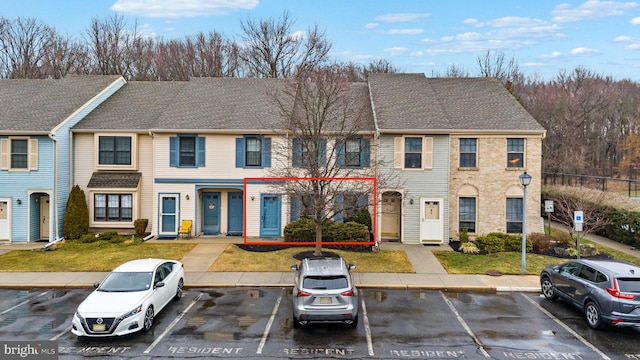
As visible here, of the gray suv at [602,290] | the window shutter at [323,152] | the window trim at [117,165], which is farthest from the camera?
the window trim at [117,165]

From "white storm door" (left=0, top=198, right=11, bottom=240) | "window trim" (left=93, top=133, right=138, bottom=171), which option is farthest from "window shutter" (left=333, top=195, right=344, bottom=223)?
"white storm door" (left=0, top=198, right=11, bottom=240)

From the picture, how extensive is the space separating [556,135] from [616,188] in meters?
8.85

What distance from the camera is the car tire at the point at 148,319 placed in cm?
1189

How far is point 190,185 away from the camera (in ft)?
80.0

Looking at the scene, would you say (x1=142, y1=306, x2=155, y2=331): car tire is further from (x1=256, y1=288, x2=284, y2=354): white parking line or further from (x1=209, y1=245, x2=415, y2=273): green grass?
(x1=209, y1=245, x2=415, y2=273): green grass

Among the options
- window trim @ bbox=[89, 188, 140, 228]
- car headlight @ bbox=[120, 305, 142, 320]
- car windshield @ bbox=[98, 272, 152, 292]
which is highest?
window trim @ bbox=[89, 188, 140, 228]

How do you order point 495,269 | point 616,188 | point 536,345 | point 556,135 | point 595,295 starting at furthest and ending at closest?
1. point 556,135
2. point 616,188
3. point 495,269
4. point 595,295
5. point 536,345

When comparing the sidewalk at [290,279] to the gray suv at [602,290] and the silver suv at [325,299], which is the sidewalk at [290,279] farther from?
the silver suv at [325,299]

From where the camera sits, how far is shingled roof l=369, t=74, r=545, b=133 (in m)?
23.9

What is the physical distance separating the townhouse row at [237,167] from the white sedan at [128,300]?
9.24 metres

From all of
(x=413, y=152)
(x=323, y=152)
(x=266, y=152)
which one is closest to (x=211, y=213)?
(x=266, y=152)

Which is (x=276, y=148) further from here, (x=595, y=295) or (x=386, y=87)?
(x=595, y=295)

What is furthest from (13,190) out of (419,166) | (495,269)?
(495,269)

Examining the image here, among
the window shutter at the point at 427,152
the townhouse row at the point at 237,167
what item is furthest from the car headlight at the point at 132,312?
the window shutter at the point at 427,152
